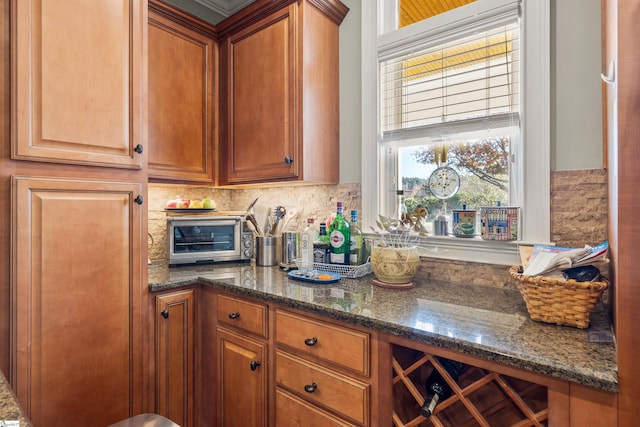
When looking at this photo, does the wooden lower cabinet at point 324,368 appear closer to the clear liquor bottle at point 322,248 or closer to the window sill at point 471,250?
the clear liquor bottle at point 322,248

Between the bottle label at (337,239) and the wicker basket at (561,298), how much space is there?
876mm

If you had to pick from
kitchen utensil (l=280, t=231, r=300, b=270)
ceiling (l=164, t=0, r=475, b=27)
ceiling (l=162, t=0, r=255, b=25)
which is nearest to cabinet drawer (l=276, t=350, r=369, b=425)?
kitchen utensil (l=280, t=231, r=300, b=270)

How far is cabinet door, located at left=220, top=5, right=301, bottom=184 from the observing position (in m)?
1.88

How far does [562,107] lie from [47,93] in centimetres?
201

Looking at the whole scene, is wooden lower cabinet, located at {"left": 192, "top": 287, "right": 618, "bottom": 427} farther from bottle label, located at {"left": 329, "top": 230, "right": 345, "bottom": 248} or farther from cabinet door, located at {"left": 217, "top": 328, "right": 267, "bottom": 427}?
bottle label, located at {"left": 329, "top": 230, "right": 345, "bottom": 248}

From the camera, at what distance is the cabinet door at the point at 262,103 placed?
1879mm

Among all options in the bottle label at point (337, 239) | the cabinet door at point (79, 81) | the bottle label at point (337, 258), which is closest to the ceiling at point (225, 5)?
the cabinet door at point (79, 81)

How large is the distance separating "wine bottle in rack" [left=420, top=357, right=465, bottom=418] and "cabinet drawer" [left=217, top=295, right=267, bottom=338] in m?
0.71

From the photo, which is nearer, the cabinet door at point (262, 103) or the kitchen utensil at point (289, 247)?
the cabinet door at point (262, 103)

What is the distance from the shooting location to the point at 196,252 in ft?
6.73

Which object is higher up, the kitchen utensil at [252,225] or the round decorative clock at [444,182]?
the round decorative clock at [444,182]

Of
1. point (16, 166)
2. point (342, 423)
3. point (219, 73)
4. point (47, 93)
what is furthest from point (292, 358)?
point (219, 73)

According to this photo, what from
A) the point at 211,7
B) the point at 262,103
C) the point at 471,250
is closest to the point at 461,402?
the point at 471,250

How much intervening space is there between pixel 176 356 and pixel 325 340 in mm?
886
